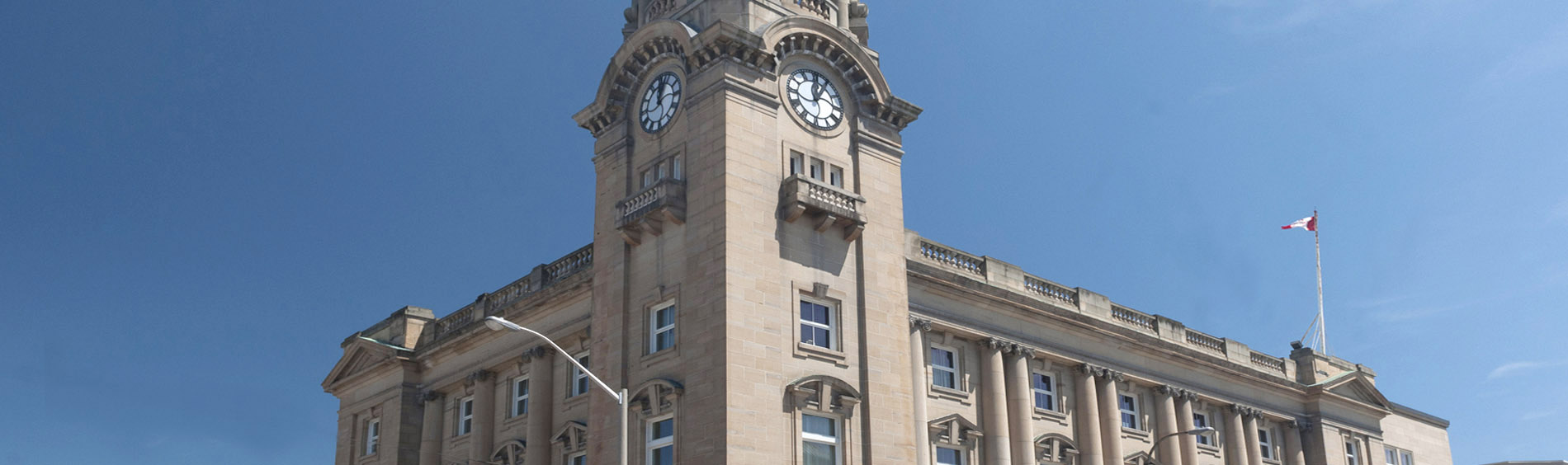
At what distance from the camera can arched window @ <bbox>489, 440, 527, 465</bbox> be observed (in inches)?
1722

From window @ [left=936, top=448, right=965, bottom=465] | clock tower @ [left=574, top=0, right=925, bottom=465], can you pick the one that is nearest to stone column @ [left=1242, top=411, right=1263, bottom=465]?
window @ [left=936, top=448, right=965, bottom=465]

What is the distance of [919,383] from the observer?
39312mm

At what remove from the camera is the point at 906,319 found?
38312mm

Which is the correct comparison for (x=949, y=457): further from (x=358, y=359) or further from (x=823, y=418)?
(x=358, y=359)

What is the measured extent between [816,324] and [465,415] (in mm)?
17914

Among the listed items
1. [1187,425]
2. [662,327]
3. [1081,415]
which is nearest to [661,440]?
[662,327]

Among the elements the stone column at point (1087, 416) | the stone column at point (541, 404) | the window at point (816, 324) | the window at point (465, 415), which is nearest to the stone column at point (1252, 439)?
the stone column at point (1087, 416)

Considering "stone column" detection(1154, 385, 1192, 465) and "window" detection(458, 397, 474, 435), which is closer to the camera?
"window" detection(458, 397, 474, 435)

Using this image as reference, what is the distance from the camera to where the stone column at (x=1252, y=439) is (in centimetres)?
5266

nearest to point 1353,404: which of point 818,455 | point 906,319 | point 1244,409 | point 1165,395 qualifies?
point 1244,409

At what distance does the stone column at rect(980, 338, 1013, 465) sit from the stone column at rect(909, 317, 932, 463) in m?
2.77

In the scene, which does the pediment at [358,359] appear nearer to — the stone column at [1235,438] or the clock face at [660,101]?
the clock face at [660,101]

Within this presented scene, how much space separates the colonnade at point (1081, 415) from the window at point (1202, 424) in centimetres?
44

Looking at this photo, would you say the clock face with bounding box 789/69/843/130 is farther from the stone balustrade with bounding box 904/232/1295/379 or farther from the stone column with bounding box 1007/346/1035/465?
the stone column with bounding box 1007/346/1035/465
